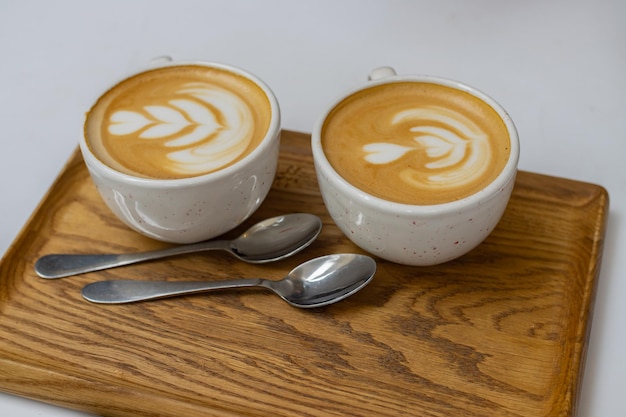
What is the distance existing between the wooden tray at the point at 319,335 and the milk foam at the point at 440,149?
0.17 m

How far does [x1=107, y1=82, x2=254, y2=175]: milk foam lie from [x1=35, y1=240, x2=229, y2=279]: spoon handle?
0.47 feet

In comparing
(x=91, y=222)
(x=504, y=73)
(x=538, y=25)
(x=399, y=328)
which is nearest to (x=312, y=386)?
(x=399, y=328)

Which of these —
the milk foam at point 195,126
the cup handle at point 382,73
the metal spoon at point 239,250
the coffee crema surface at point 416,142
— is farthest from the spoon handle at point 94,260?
the cup handle at point 382,73

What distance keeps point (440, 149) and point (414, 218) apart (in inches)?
7.1

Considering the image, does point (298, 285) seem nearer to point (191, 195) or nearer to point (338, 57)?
point (191, 195)

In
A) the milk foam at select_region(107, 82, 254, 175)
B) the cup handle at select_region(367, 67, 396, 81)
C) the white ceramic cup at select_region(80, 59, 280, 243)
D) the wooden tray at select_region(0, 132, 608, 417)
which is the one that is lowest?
the wooden tray at select_region(0, 132, 608, 417)

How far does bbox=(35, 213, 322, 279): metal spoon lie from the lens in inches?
52.9

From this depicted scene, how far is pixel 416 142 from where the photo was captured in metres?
1.33

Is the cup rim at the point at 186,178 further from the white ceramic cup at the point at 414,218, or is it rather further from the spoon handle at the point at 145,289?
the spoon handle at the point at 145,289

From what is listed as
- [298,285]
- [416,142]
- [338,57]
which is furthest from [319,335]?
[338,57]

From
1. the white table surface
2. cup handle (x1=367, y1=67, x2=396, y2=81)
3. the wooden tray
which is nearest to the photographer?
the wooden tray

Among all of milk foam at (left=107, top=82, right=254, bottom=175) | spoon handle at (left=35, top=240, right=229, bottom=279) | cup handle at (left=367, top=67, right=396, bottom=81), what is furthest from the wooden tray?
cup handle at (left=367, top=67, right=396, bottom=81)

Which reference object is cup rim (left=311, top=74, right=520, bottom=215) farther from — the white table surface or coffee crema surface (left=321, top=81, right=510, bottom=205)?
the white table surface

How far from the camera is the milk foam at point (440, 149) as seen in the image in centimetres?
127
